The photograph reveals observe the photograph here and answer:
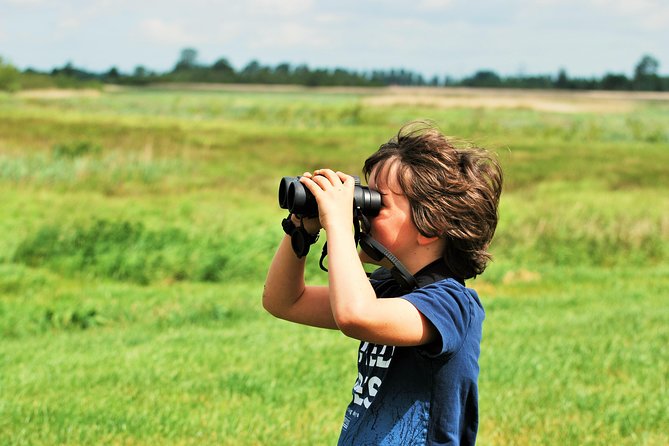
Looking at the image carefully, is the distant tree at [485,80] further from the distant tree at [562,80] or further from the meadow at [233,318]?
the meadow at [233,318]

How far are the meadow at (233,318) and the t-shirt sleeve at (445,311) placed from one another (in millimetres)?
541

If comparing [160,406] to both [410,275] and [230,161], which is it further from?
[230,161]

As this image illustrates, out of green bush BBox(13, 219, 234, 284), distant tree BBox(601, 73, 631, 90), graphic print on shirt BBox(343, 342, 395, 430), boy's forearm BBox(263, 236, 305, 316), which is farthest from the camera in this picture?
distant tree BBox(601, 73, 631, 90)

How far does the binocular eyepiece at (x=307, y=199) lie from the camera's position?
7.59 feet

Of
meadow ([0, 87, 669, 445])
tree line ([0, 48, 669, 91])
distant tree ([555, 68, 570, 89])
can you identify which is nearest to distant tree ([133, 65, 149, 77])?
tree line ([0, 48, 669, 91])

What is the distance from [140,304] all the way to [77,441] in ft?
14.9

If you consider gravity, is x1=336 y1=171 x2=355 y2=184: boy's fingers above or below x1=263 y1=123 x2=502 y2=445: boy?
above

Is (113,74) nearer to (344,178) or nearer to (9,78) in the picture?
(9,78)

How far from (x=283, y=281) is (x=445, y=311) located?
1.97 ft

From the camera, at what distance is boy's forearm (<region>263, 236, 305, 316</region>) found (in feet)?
8.80

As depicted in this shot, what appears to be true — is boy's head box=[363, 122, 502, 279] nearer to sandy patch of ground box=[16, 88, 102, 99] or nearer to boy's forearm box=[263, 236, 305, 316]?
boy's forearm box=[263, 236, 305, 316]

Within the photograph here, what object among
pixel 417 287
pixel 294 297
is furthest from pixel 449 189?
pixel 294 297

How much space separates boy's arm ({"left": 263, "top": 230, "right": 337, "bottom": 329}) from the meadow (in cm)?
69

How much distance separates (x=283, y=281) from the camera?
274cm
